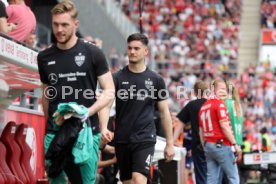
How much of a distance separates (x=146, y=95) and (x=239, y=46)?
1301 inches

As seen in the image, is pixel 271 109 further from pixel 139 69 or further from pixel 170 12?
pixel 139 69

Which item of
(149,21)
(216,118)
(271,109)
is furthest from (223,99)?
(149,21)

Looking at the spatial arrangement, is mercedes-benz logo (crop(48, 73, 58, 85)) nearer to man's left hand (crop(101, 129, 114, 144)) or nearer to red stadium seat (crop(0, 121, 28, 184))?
man's left hand (crop(101, 129, 114, 144))

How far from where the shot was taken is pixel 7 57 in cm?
968

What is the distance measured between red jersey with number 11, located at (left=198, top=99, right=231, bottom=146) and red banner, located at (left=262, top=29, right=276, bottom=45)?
30311mm

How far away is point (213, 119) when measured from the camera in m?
13.8

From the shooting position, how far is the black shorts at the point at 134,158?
427 inches

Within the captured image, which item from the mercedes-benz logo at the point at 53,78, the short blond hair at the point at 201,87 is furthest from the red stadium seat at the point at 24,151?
the short blond hair at the point at 201,87

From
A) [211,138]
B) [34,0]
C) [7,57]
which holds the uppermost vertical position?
[34,0]

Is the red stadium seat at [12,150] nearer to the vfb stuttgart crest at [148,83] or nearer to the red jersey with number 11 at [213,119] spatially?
the vfb stuttgart crest at [148,83]

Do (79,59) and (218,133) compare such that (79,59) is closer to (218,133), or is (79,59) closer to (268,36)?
(218,133)

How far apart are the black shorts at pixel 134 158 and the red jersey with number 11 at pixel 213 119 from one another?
279cm

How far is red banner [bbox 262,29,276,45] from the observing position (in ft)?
144

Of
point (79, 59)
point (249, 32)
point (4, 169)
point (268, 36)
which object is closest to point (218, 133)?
point (4, 169)
